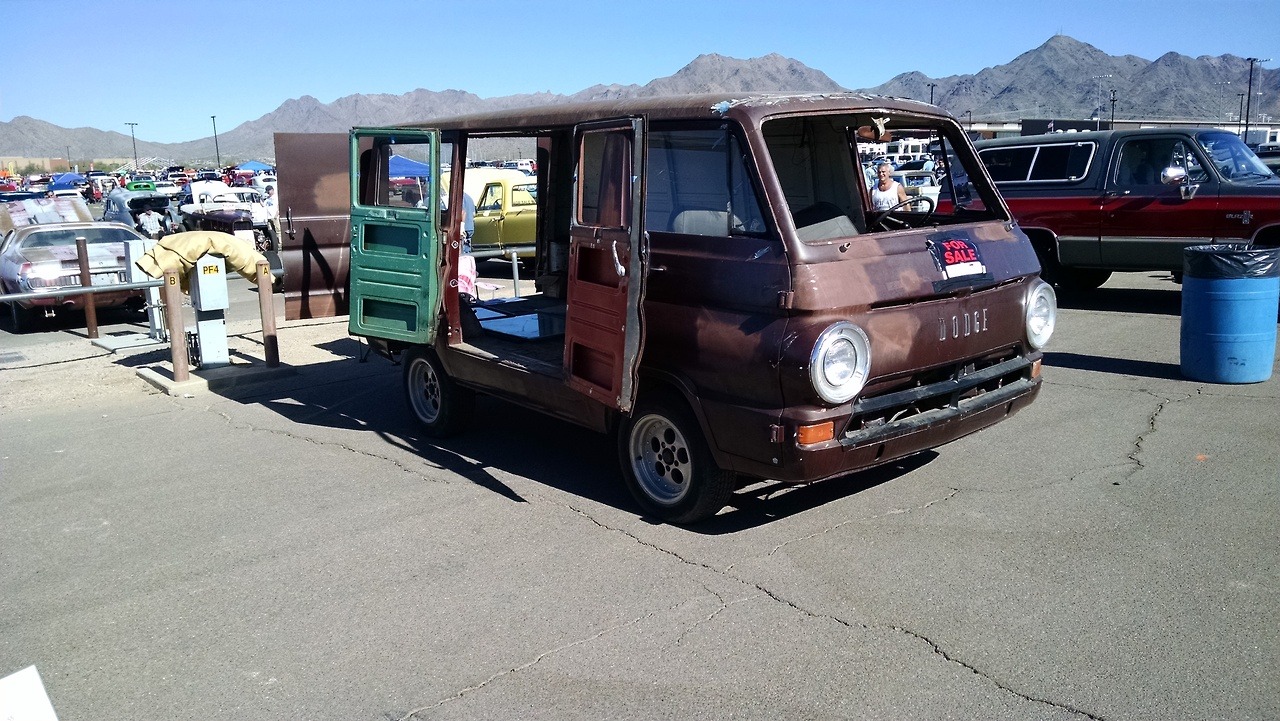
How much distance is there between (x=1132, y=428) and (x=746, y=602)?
3804 millimetres

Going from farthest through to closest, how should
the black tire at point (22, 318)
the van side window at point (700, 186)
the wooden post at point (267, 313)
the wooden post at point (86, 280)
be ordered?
1. the black tire at point (22, 318)
2. the wooden post at point (86, 280)
3. the wooden post at point (267, 313)
4. the van side window at point (700, 186)

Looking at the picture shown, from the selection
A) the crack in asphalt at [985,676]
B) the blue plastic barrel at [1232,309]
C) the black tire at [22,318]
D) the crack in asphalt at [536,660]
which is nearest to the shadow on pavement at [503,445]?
the crack in asphalt at [536,660]

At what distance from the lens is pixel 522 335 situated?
277 inches

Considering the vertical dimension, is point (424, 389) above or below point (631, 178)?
below

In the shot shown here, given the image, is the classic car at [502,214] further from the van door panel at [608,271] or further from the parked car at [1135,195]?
the van door panel at [608,271]

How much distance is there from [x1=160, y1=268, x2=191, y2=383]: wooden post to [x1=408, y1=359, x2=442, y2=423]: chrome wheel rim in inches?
121

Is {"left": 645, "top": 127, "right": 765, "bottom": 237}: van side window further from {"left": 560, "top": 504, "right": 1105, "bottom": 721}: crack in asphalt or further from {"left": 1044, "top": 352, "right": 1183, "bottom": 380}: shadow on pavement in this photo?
{"left": 1044, "top": 352, "right": 1183, "bottom": 380}: shadow on pavement

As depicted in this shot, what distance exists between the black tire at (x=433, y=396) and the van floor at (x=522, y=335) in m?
0.37

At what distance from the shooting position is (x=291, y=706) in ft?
11.9

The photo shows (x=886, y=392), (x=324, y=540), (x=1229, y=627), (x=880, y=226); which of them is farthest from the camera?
(x=880, y=226)

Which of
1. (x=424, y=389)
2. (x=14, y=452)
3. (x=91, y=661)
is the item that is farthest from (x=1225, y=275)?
(x=14, y=452)

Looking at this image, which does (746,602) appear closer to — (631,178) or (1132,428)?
(631,178)

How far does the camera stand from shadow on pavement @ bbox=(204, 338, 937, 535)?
5664mm

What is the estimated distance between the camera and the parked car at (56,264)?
526 inches
